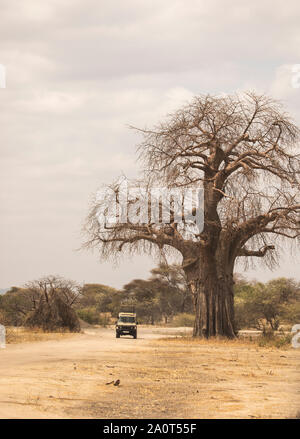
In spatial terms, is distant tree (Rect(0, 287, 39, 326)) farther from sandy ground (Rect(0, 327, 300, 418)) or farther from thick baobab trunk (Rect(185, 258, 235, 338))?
sandy ground (Rect(0, 327, 300, 418))

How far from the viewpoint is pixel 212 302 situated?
2538cm

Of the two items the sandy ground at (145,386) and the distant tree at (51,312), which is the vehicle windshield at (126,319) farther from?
the sandy ground at (145,386)

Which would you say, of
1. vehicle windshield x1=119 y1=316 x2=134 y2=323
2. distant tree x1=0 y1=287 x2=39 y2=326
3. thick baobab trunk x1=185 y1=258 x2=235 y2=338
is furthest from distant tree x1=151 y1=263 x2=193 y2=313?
thick baobab trunk x1=185 y1=258 x2=235 y2=338

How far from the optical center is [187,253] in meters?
25.8

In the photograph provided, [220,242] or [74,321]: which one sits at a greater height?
[220,242]

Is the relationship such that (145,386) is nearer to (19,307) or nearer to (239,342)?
(239,342)

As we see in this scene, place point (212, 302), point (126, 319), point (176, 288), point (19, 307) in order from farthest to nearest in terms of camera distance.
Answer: point (176, 288)
point (19, 307)
point (126, 319)
point (212, 302)

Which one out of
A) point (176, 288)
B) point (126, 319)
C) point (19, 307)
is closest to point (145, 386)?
point (126, 319)

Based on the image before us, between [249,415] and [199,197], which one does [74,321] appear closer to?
[199,197]

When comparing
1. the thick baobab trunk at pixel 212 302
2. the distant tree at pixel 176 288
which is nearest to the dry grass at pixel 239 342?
the thick baobab trunk at pixel 212 302

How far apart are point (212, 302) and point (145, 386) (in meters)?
15.1
